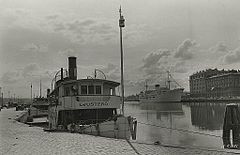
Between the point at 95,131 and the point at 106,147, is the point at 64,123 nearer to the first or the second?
the point at 95,131

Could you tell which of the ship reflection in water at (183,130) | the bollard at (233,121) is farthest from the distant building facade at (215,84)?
the bollard at (233,121)

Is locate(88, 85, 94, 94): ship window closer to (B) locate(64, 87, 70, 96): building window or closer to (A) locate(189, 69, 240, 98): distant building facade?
(B) locate(64, 87, 70, 96): building window

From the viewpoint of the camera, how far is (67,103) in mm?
21656

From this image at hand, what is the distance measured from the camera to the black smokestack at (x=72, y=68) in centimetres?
2730

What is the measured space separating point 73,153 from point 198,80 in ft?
606

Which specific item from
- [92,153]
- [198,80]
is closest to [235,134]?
[92,153]

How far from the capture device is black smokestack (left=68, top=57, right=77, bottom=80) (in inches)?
1075

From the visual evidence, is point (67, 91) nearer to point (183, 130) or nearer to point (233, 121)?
point (183, 130)

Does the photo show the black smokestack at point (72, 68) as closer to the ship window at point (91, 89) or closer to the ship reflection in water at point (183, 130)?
the ship window at point (91, 89)

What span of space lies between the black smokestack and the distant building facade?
13029 cm

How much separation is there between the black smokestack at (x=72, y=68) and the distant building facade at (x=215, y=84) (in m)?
130

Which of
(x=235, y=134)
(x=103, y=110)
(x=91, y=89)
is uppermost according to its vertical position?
(x=91, y=89)

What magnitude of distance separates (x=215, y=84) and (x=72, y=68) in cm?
15057

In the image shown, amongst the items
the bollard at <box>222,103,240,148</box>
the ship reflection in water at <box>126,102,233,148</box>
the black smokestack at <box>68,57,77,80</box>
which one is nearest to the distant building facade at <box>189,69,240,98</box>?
the ship reflection in water at <box>126,102,233,148</box>
